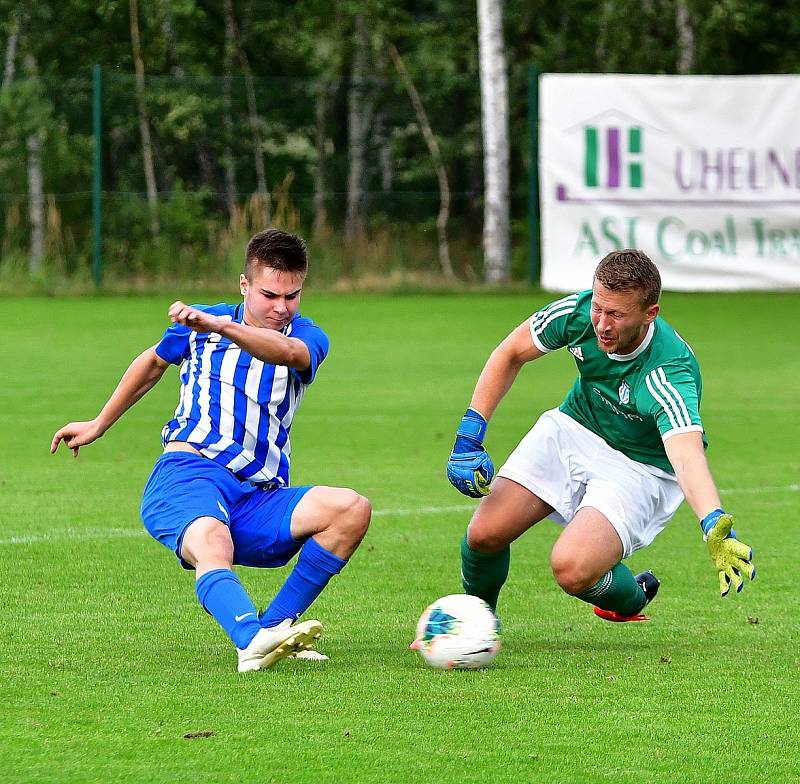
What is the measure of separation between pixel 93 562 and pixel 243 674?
2.21 m

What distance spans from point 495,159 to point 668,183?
271 cm

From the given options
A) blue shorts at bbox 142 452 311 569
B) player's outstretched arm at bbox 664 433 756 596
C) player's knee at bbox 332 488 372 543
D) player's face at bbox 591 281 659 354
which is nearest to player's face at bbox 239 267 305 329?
blue shorts at bbox 142 452 311 569

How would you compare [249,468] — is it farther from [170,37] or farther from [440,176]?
[170,37]

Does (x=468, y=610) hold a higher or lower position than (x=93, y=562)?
higher

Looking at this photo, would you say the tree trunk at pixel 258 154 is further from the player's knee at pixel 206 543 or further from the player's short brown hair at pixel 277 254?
the player's knee at pixel 206 543

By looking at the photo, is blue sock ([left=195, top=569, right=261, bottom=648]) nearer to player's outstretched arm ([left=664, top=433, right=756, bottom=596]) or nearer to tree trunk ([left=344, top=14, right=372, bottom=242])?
player's outstretched arm ([left=664, top=433, right=756, bottom=596])

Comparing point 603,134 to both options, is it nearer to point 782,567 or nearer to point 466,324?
point 466,324

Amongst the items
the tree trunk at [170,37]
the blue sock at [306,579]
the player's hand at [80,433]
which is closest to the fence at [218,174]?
the tree trunk at [170,37]

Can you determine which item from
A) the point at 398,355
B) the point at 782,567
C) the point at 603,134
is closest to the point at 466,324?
the point at 398,355

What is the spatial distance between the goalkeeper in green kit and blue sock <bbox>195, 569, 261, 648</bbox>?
911mm

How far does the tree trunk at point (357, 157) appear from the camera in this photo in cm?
2231

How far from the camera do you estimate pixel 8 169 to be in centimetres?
2156

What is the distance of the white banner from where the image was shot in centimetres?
2038

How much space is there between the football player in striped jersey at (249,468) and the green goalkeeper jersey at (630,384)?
0.88 metres
